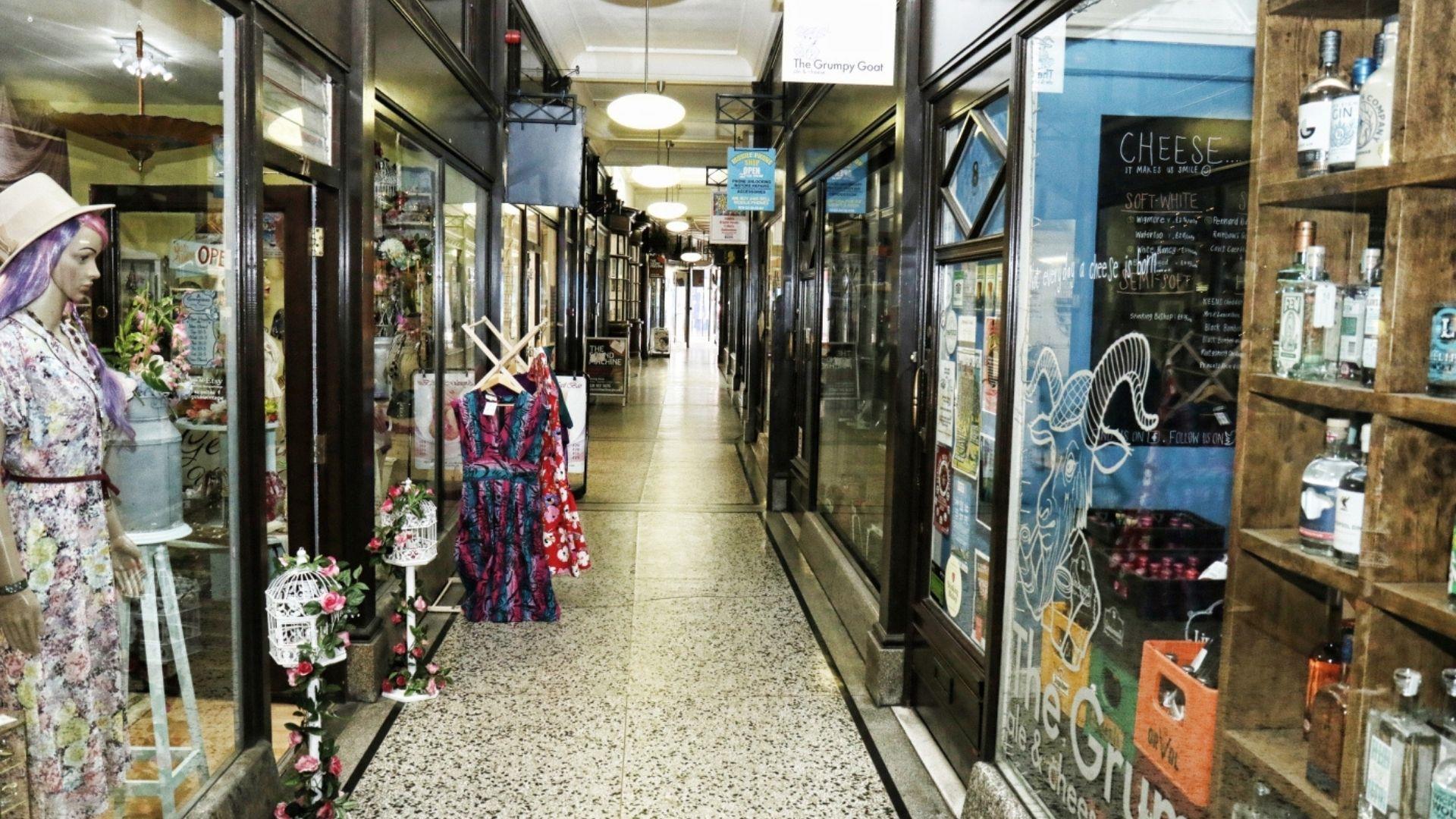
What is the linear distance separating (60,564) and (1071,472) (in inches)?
86.7

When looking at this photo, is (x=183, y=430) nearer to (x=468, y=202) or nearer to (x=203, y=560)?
(x=203, y=560)

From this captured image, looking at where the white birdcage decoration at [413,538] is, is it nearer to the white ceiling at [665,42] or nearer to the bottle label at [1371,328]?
the bottle label at [1371,328]

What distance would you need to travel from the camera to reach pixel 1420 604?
1.28 m

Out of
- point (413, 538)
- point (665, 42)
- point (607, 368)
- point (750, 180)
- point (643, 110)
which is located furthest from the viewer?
point (607, 368)

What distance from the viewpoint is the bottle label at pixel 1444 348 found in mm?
1295

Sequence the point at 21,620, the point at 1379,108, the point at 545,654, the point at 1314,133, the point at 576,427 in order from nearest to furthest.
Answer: the point at 1379,108 < the point at 1314,133 < the point at 21,620 < the point at 545,654 < the point at 576,427

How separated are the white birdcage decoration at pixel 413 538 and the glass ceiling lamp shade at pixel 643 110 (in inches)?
137

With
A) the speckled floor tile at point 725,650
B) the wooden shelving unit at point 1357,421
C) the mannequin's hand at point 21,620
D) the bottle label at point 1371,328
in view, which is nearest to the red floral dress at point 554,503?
the speckled floor tile at point 725,650

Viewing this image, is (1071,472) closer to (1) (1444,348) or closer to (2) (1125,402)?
(2) (1125,402)

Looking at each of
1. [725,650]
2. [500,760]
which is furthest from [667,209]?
[500,760]

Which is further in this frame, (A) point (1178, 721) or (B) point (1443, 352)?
(A) point (1178, 721)

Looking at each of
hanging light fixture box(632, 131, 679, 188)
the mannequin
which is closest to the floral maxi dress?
the mannequin

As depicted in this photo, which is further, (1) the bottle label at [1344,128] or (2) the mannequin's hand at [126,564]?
(2) the mannequin's hand at [126,564]

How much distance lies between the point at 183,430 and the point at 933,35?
8.90ft
